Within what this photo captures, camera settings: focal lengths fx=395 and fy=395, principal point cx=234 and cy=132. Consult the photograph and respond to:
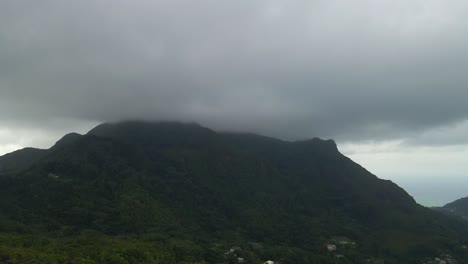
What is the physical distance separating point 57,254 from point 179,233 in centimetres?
8168

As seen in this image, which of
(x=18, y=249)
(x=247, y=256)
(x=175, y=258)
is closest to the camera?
(x=18, y=249)

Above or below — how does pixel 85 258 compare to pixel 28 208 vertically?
below

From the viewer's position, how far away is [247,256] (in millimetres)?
181625

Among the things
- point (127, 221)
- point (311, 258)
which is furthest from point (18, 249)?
point (311, 258)

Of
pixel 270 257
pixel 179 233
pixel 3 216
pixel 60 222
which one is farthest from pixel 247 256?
pixel 3 216

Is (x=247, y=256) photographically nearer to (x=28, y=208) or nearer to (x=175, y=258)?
(x=175, y=258)

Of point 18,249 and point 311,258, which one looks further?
point 311,258

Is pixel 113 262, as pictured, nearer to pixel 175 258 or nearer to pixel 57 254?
pixel 57 254

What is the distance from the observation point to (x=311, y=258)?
650ft

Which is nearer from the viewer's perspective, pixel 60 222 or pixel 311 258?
pixel 60 222

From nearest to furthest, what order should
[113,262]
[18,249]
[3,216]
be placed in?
[18,249] < [113,262] < [3,216]

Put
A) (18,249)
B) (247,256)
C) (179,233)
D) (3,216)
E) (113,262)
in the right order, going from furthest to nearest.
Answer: (179,233), (247,256), (3,216), (113,262), (18,249)

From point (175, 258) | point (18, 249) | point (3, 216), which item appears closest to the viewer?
point (18, 249)

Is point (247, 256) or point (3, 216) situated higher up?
point (3, 216)
